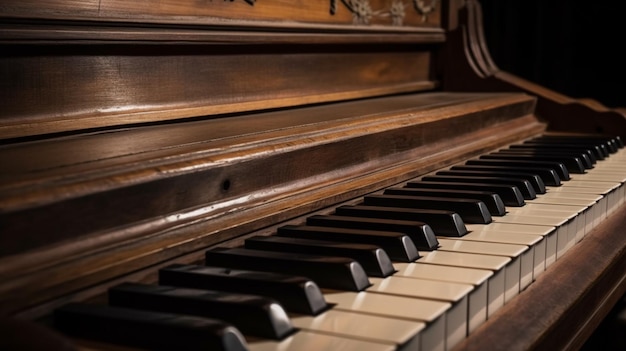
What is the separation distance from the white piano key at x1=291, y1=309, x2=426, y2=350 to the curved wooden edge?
2.57 m

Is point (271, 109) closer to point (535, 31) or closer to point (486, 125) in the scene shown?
point (486, 125)

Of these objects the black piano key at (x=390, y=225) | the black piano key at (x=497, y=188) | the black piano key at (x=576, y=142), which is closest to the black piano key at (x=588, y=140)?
the black piano key at (x=576, y=142)

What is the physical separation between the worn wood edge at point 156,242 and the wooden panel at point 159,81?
444mm

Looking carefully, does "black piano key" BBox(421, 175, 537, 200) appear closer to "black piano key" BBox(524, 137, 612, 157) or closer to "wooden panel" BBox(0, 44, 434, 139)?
"wooden panel" BBox(0, 44, 434, 139)

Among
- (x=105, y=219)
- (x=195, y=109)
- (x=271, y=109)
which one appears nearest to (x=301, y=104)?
(x=271, y=109)

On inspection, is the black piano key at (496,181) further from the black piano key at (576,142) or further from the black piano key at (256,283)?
the black piano key at (256,283)

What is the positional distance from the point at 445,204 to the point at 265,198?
433 millimetres

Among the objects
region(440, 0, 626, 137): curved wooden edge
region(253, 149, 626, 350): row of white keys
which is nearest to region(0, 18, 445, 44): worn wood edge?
region(440, 0, 626, 137): curved wooden edge

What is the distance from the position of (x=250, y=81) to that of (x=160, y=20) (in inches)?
Result: 18.9

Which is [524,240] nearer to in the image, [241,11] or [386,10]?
[241,11]

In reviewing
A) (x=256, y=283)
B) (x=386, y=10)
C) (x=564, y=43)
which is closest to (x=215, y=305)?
(x=256, y=283)

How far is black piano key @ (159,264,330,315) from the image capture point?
1.14m

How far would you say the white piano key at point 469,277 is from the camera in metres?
1.28

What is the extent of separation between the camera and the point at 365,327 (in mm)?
1083
